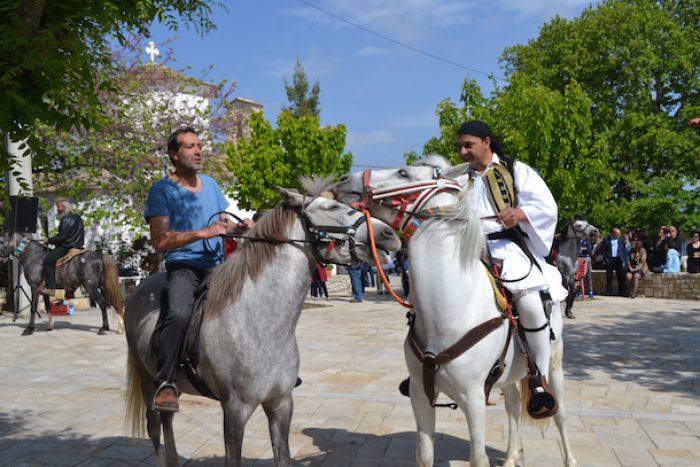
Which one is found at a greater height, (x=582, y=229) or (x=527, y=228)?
(x=582, y=229)

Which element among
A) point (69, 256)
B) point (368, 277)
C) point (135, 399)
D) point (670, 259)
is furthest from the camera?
point (368, 277)

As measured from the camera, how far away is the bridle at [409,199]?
3.63 meters

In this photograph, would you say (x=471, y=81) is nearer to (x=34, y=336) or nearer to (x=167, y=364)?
(x=34, y=336)

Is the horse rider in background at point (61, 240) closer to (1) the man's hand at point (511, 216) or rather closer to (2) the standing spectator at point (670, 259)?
(1) the man's hand at point (511, 216)

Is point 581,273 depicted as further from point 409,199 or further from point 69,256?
point 409,199

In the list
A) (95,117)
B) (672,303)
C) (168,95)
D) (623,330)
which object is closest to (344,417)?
(95,117)

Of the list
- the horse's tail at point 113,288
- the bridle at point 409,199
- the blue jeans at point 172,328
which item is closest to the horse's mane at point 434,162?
the bridle at point 409,199

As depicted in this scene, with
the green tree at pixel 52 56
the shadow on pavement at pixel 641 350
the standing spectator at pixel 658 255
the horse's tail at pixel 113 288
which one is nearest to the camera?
the green tree at pixel 52 56

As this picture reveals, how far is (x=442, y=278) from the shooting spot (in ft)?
11.7

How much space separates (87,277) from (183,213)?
32.4 ft

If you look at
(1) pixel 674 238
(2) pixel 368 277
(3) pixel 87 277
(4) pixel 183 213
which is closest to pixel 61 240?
(3) pixel 87 277

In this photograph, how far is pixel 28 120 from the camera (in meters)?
3.47

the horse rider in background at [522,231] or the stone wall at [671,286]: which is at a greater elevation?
the horse rider in background at [522,231]

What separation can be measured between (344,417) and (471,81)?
687 inches
